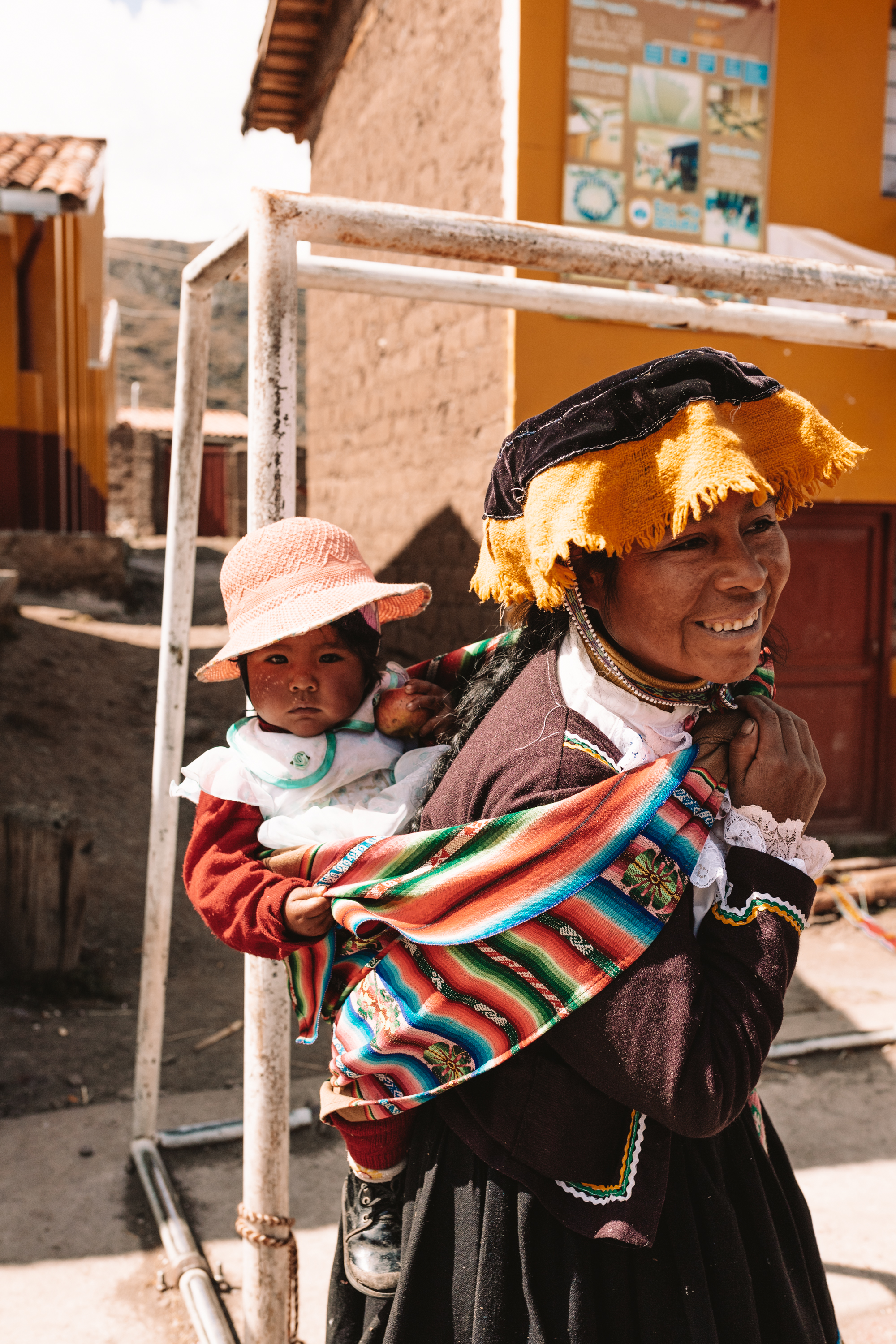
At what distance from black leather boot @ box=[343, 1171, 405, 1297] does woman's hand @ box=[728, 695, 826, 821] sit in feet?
2.69

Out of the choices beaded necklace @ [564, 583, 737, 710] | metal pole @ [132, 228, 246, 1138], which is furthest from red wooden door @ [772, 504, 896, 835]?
beaded necklace @ [564, 583, 737, 710]

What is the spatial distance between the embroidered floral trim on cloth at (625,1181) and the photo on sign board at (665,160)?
525 cm

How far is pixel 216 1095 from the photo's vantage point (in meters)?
3.58

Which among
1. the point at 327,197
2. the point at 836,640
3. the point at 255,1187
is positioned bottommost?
the point at 255,1187

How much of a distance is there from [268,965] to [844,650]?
5591 millimetres

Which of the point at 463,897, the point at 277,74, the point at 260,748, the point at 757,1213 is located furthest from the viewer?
the point at 277,74

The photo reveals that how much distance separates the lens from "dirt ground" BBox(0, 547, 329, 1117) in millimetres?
3977

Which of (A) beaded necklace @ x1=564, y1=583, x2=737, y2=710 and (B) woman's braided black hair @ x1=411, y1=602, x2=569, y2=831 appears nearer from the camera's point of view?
(A) beaded necklace @ x1=564, y1=583, x2=737, y2=710

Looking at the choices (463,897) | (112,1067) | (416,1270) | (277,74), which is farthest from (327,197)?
(277,74)

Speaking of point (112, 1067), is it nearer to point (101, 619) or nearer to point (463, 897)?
point (463, 897)

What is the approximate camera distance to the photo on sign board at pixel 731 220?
18.2ft

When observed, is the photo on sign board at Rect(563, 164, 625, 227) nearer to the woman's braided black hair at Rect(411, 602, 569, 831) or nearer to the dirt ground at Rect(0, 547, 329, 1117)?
the dirt ground at Rect(0, 547, 329, 1117)

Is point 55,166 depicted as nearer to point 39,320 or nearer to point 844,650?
point 39,320

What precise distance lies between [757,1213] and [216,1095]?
267 centimetres
